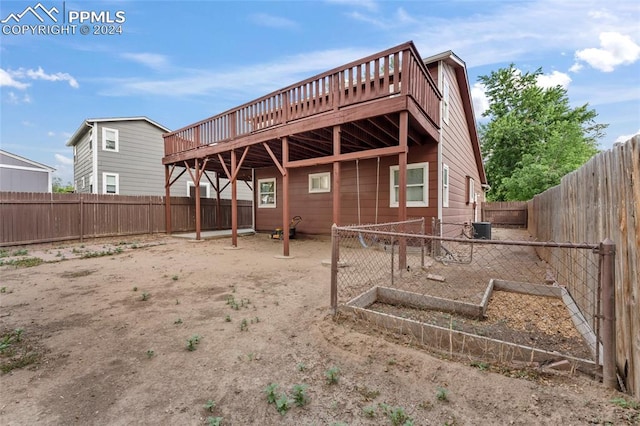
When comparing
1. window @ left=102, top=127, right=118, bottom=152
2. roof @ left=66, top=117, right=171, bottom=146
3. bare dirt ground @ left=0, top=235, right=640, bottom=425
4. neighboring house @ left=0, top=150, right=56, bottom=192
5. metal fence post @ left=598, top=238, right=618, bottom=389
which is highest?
roof @ left=66, top=117, right=171, bottom=146

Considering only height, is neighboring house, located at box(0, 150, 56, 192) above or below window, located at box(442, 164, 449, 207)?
above

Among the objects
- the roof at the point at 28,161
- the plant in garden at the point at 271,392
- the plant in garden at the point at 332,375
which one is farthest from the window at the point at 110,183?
the plant in garden at the point at 332,375

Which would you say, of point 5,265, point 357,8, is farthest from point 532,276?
point 5,265

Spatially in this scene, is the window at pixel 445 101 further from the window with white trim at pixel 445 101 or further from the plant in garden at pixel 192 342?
the plant in garden at pixel 192 342

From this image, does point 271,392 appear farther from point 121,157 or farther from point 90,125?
point 90,125

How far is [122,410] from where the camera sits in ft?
5.69

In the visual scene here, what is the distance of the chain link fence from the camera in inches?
87.0

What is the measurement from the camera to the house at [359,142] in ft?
18.3

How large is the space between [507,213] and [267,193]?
15.9 metres

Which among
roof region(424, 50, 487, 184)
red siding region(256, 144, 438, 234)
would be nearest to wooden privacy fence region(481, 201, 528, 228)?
roof region(424, 50, 487, 184)

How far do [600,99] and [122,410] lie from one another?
34.9 m

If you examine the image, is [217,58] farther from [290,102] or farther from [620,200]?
[620,200]

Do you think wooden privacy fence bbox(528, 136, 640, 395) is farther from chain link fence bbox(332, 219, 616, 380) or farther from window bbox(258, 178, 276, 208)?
window bbox(258, 178, 276, 208)

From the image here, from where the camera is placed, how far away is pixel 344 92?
Result: 5934mm
